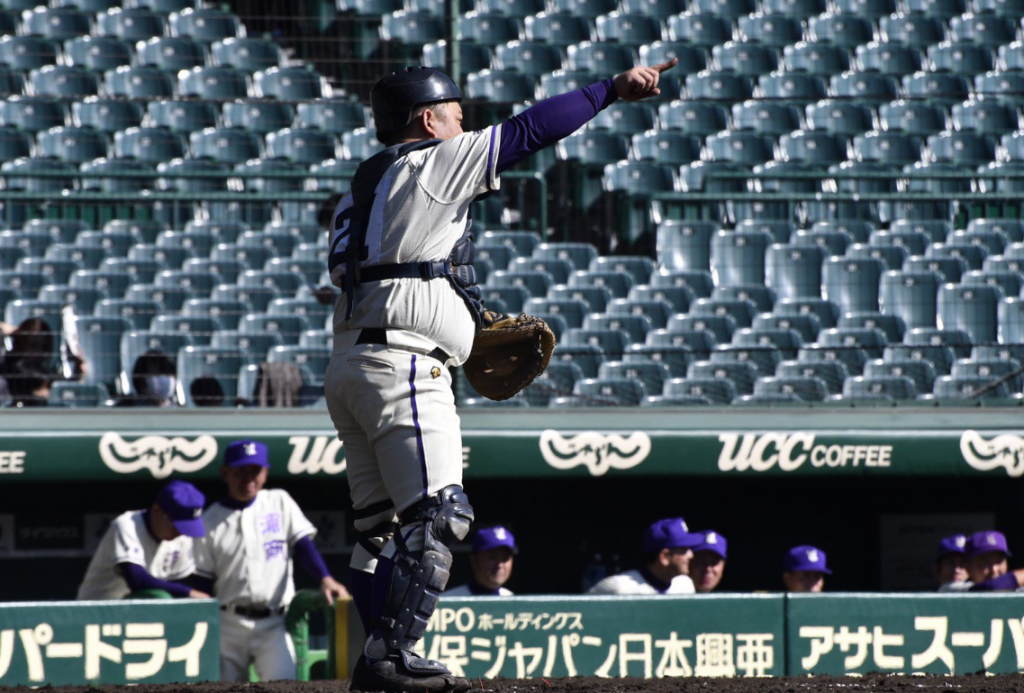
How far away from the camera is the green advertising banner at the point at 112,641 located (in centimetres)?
554

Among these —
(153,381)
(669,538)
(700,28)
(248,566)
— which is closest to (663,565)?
(669,538)

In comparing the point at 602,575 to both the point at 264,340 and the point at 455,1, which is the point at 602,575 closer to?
the point at 264,340

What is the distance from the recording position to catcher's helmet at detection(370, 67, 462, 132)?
3365 mm

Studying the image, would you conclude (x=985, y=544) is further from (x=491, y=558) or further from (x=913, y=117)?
(x=913, y=117)

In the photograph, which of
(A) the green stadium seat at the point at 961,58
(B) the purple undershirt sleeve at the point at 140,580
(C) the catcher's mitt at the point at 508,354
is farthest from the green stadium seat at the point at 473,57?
(C) the catcher's mitt at the point at 508,354

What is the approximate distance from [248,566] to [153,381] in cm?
138

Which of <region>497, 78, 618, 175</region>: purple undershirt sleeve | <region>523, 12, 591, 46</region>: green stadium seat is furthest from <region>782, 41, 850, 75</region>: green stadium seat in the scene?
<region>497, 78, 618, 175</region>: purple undershirt sleeve

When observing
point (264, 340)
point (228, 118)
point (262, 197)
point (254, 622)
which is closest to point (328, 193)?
point (262, 197)

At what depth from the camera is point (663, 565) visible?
653 cm

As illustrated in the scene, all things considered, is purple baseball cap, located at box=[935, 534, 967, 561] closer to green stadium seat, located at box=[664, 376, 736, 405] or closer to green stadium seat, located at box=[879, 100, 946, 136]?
green stadium seat, located at box=[664, 376, 736, 405]

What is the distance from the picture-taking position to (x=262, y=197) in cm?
818

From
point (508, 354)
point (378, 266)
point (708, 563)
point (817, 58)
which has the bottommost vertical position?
point (708, 563)

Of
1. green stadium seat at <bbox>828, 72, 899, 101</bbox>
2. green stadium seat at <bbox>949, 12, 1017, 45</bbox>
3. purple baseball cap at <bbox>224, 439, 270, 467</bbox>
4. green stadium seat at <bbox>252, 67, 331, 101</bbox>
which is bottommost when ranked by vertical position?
purple baseball cap at <bbox>224, 439, 270, 467</bbox>

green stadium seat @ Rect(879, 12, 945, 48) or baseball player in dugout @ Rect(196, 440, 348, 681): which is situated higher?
green stadium seat @ Rect(879, 12, 945, 48)
